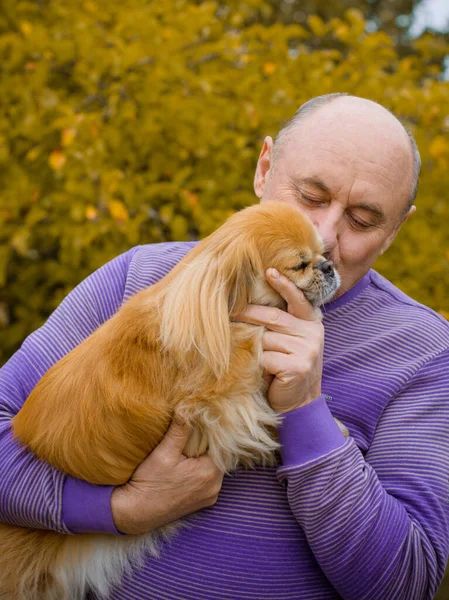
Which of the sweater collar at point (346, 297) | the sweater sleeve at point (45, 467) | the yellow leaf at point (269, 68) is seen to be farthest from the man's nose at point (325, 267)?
the yellow leaf at point (269, 68)

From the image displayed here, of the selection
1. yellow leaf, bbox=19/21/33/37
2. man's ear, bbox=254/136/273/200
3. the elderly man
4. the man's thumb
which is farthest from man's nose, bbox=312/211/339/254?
yellow leaf, bbox=19/21/33/37

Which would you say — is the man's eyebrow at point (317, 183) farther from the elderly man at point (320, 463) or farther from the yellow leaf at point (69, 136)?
the yellow leaf at point (69, 136)

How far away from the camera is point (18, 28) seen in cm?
463

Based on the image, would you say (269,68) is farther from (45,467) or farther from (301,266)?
(45,467)

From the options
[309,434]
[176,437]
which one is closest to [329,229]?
[309,434]

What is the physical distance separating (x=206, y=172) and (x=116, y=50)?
895mm

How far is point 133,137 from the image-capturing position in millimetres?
4168

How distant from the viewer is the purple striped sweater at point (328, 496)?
2.08 m

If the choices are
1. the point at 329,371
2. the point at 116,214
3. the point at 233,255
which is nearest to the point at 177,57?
the point at 116,214

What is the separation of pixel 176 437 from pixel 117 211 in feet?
6.14

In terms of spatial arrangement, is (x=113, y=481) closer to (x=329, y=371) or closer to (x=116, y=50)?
(x=329, y=371)

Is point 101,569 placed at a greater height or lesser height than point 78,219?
lesser

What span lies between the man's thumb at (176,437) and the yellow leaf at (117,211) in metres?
1.83

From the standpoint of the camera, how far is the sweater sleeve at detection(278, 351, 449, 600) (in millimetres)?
2068
